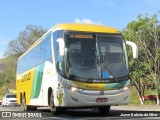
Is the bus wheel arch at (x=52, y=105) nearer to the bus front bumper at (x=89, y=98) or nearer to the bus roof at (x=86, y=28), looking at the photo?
the bus front bumper at (x=89, y=98)

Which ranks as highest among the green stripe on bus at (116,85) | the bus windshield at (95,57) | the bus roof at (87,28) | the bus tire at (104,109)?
the bus roof at (87,28)

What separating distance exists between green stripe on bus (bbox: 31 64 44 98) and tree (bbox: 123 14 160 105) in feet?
56.3

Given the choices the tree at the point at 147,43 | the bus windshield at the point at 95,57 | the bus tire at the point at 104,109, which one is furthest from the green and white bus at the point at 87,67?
the tree at the point at 147,43

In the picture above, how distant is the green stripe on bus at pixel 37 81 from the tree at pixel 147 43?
17168mm

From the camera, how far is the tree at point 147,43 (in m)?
37.2

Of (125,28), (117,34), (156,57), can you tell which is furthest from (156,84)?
(117,34)

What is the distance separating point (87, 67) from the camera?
637 inches

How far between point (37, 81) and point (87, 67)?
5804 mm

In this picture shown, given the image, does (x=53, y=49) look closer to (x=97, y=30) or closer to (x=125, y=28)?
(x=97, y=30)

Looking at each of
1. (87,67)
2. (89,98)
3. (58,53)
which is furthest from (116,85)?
(58,53)

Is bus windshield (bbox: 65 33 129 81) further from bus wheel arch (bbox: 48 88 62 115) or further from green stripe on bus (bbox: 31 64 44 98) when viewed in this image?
green stripe on bus (bbox: 31 64 44 98)

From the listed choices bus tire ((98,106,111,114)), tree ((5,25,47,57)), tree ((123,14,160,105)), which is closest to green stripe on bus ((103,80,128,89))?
bus tire ((98,106,111,114))

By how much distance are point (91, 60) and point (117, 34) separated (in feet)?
5.89

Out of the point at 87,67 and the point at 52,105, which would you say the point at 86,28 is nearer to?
the point at 87,67
